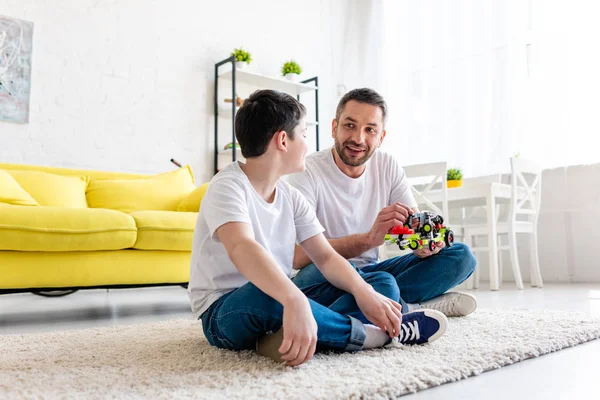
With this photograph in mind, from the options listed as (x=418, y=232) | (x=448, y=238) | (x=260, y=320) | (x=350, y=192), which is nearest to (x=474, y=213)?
(x=350, y=192)

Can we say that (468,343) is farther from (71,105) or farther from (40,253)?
(71,105)

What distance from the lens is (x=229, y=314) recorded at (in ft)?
3.72

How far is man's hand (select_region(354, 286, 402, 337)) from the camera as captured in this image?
1153mm

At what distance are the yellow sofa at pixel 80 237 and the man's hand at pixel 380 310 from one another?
4.65 ft

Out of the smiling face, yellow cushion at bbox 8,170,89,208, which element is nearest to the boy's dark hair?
the smiling face

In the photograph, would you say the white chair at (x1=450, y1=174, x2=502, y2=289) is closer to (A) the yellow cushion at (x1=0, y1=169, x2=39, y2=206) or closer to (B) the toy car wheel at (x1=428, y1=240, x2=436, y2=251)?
(B) the toy car wheel at (x1=428, y1=240, x2=436, y2=251)

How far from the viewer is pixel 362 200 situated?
5.61 feet

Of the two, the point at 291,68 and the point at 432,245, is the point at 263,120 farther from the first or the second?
the point at 291,68

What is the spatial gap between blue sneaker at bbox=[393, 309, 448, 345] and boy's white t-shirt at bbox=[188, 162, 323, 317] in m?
0.30

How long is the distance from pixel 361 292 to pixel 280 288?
0.81 feet

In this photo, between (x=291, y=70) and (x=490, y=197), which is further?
(x=291, y=70)

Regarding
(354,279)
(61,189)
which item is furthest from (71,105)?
(354,279)

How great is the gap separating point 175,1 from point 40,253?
2804 millimetres

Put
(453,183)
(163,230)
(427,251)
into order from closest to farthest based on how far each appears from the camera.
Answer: (427,251)
(163,230)
(453,183)
